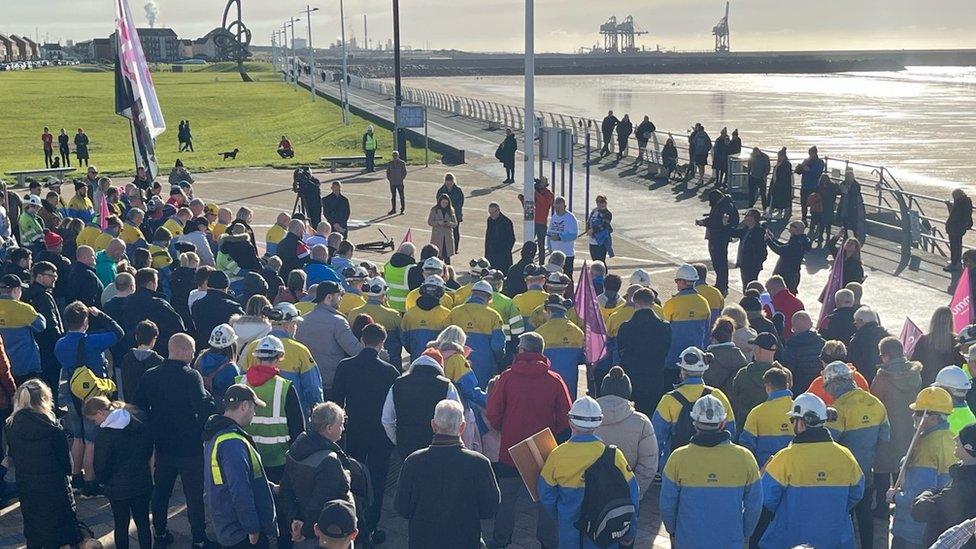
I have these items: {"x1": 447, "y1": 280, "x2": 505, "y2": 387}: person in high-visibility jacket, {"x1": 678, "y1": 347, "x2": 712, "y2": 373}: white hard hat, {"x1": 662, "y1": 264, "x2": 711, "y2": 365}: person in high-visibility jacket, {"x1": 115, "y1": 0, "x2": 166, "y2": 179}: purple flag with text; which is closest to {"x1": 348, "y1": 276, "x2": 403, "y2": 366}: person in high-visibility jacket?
A: {"x1": 447, "y1": 280, "x2": 505, "y2": 387}: person in high-visibility jacket

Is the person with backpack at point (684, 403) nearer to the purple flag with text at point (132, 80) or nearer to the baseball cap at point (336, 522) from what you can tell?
the baseball cap at point (336, 522)

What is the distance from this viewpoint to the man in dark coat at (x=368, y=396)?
317 inches

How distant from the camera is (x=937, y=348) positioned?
9383mm

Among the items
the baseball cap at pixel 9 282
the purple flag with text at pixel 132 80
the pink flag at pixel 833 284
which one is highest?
the purple flag with text at pixel 132 80

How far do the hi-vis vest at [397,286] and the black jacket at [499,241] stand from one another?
15.5 ft

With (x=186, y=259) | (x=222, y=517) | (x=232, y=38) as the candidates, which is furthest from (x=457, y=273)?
(x=232, y=38)

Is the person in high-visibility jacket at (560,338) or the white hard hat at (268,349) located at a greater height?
the white hard hat at (268,349)

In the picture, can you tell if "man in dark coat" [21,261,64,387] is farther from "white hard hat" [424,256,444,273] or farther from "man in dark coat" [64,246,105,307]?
"white hard hat" [424,256,444,273]

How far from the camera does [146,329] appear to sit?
26.6ft

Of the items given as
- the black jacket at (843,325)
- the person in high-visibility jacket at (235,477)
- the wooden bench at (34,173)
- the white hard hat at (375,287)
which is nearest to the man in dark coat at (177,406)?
the person in high-visibility jacket at (235,477)

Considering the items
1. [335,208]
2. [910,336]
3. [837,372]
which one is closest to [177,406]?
[837,372]

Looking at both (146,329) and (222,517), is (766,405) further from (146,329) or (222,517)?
(146,329)

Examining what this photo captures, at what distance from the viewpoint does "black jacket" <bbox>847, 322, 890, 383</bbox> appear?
30.7 feet

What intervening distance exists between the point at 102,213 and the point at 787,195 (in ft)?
50.1
